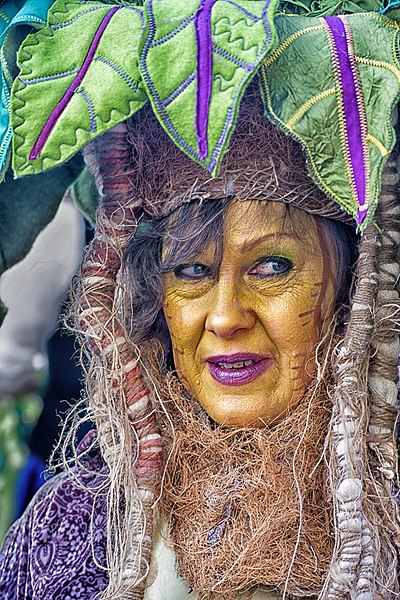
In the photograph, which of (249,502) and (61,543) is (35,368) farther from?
(249,502)

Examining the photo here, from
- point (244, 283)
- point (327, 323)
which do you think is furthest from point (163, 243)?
point (327, 323)

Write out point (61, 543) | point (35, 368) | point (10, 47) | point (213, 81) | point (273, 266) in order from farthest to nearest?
point (35, 368) < point (61, 543) < point (273, 266) < point (10, 47) < point (213, 81)

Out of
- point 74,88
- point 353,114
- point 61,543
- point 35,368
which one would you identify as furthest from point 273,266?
point 35,368

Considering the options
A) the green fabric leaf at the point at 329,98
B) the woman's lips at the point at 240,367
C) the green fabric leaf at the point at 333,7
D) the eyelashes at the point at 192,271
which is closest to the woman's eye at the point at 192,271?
the eyelashes at the point at 192,271

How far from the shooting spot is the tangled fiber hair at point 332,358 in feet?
4.05

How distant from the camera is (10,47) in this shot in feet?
3.92

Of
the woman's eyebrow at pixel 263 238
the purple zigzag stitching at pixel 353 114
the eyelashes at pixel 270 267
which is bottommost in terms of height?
the eyelashes at pixel 270 267

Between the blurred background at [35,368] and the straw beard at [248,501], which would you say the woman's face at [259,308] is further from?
the blurred background at [35,368]

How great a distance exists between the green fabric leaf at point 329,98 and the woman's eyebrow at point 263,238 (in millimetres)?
166

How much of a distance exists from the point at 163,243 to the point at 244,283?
148 mm

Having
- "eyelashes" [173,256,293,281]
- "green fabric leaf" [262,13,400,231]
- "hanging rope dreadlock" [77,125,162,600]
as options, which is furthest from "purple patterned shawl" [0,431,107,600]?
"green fabric leaf" [262,13,400,231]

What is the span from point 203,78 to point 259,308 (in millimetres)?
366

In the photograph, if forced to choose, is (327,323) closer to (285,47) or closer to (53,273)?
(285,47)

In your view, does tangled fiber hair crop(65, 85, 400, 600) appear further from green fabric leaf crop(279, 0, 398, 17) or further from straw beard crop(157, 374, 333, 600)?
green fabric leaf crop(279, 0, 398, 17)
